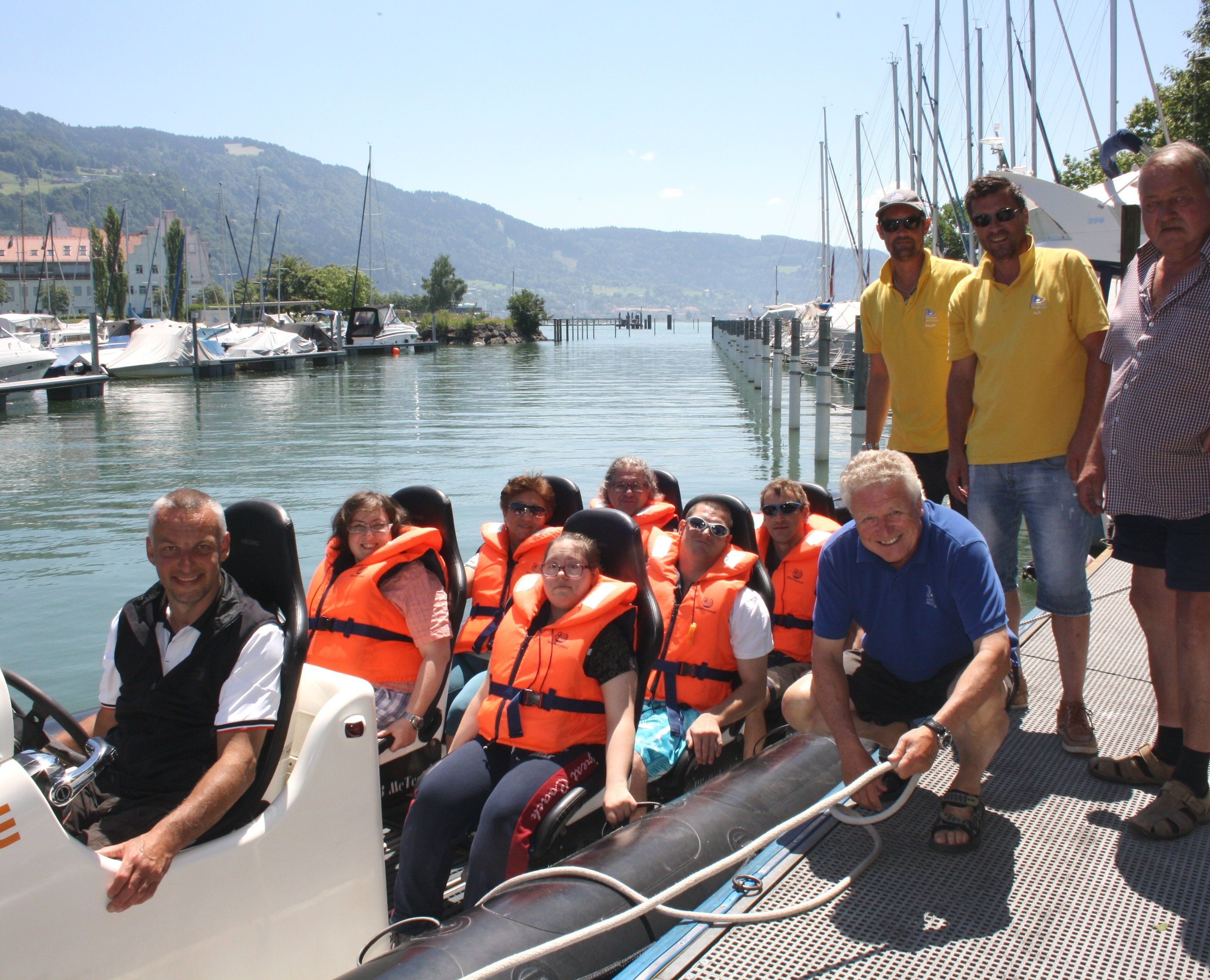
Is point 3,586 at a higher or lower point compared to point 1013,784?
lower

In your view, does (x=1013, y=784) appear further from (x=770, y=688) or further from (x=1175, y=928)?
(x=770, y=688)

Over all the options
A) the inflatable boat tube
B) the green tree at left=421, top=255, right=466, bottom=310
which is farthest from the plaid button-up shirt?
the green tree at left=421, top=255, right=466, bottom=310

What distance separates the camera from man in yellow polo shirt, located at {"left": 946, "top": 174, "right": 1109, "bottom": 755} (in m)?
3.38

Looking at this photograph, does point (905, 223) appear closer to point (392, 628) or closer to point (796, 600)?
point (796, 600)

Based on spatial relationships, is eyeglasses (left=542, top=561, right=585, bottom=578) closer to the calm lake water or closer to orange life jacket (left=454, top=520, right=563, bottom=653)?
orange life jacket (left=454, top=520, right=563, bottom=653)

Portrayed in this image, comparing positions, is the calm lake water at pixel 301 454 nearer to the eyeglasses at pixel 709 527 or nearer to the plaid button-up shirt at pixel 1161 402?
the eyeglasses at pixel 709 527

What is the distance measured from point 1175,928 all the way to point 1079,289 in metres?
2.06

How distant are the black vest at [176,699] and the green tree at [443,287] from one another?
362 feet

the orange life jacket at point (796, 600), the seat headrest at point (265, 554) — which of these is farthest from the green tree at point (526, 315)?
the seat headrest at point (265, 554)

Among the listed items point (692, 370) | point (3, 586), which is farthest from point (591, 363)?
point (3, 586)

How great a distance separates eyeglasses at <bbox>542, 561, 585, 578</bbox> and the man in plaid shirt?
5.63 feet

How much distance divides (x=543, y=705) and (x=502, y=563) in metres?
1.37

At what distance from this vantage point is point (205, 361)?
1601 inches

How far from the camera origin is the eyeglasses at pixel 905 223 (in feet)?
13.6
